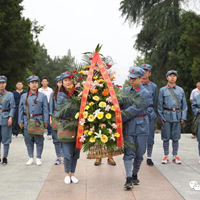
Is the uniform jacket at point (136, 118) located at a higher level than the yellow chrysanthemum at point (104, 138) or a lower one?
higher

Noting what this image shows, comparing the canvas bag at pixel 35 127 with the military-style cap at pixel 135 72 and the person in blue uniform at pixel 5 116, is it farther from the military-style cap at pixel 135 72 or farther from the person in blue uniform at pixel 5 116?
the military-style cap at pixel 135 72

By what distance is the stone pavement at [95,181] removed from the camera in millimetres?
5334

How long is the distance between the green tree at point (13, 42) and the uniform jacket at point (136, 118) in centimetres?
1434

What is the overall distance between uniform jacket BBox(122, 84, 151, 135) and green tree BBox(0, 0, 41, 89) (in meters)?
14.3

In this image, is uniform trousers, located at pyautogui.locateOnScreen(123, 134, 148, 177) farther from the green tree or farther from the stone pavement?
the green tree

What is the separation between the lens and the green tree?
1924cm

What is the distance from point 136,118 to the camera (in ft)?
18.5

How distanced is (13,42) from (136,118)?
15.6 metres

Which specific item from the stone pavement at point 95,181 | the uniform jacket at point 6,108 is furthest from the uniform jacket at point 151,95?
the uniform jacket at point 6,108

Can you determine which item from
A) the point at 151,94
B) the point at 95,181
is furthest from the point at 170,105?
the point at 95,181

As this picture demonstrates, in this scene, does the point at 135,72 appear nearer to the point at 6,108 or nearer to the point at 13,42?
the point at 6,108

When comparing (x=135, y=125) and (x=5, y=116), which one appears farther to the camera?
(x=5, y=116)

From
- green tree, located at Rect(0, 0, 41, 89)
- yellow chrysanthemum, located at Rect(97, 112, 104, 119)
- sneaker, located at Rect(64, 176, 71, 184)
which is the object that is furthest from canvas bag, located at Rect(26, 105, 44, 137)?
green tree, located at Rect(0, 0, 41, 89)

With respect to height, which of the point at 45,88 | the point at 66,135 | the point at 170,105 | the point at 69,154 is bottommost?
the point at 69,154
